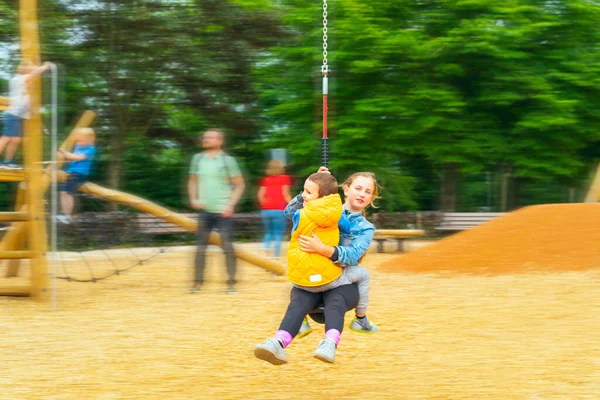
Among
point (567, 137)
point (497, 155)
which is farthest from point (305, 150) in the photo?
point (567, 137)

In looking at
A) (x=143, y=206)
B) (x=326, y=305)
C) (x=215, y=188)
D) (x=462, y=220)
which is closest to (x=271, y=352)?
(x=326, y=305)

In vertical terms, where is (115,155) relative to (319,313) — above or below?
below

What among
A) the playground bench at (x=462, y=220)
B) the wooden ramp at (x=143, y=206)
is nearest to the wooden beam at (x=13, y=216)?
the wooden ramp at (x=143, y=206)

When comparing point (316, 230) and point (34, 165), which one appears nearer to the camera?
point (316, 230)

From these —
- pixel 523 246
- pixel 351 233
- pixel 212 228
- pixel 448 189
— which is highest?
pixel 351 233

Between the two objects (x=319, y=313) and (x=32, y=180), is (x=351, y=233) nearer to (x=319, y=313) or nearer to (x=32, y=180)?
(x=319, y=313)

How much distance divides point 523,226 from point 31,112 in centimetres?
728

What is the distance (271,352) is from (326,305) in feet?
1.60

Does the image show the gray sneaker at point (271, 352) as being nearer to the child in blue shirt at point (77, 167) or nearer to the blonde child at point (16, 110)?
the blonde child at point (16, 110)

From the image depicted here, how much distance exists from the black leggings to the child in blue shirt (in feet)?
21.2

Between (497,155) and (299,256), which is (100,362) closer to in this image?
(299,256)

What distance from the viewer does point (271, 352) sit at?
15.7 ft

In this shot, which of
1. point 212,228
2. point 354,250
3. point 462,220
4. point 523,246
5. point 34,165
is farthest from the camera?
point 462,220

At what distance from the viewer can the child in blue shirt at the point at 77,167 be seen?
11.1 meters
